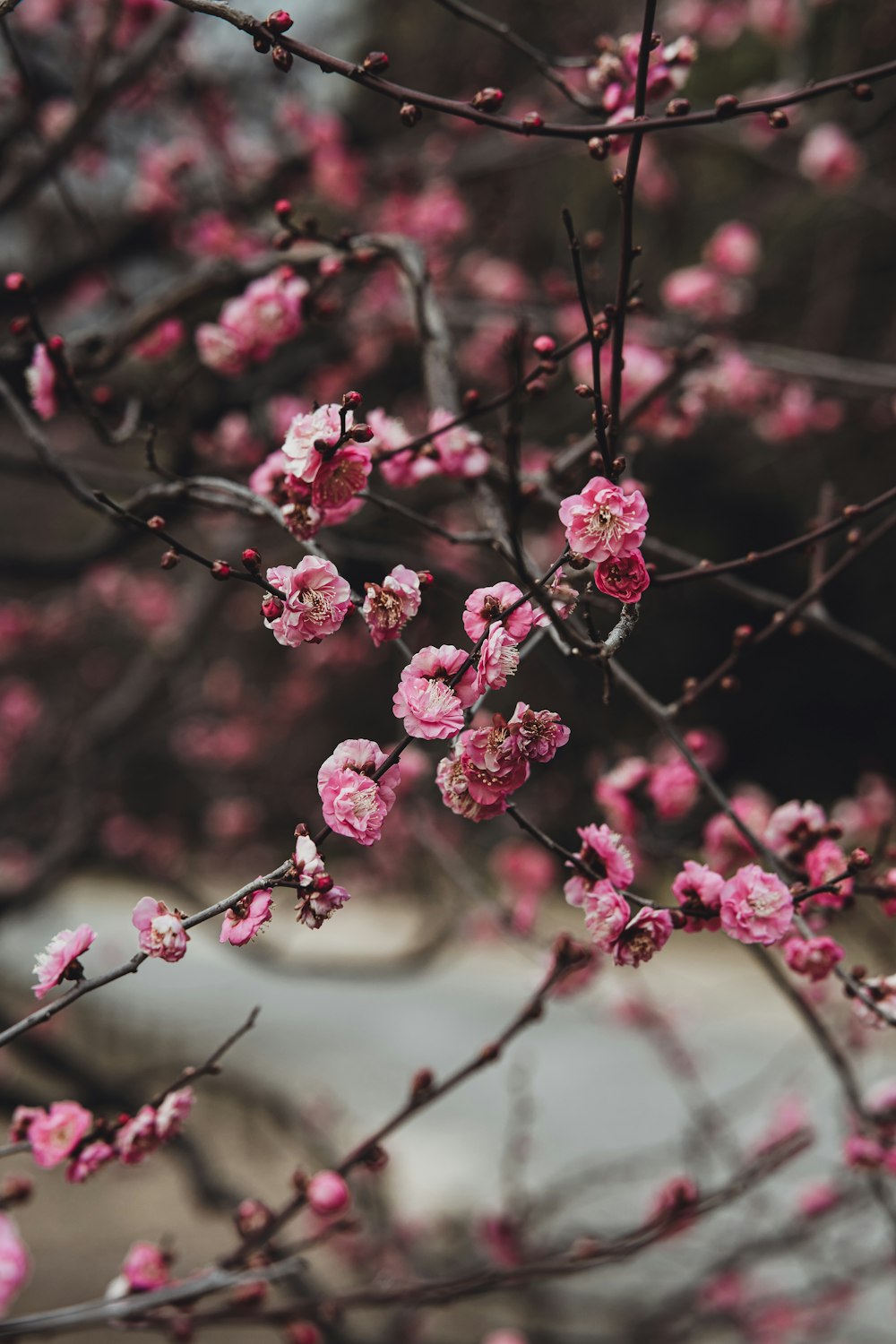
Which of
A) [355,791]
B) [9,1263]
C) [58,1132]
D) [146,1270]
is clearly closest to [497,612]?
[355,791]

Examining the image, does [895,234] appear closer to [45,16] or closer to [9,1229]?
[45,16]

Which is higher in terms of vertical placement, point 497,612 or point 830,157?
point 830,157

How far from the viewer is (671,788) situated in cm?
136

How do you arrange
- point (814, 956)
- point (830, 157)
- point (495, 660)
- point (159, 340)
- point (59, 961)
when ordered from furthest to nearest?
1. point (830, 157)
2. point (159, 340)
3. point (814, 956)
4. point (59, 961)
5. point (495, 660)

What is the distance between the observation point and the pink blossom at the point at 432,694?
0.76 m

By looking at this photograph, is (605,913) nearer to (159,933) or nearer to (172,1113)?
(159,933)

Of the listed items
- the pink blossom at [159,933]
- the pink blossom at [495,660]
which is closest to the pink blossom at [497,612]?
the pink blossom at [495,660]

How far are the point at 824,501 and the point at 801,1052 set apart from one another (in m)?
5.39

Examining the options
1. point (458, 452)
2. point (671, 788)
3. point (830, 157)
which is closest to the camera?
point (458, 452)

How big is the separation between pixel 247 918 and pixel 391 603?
0.27m

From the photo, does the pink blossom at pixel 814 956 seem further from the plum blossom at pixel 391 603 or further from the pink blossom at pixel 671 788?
the plum blossom at pixel 391 603

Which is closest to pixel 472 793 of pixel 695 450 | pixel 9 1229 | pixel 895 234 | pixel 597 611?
pixel 597 611

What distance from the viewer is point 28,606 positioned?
4023 millimetres

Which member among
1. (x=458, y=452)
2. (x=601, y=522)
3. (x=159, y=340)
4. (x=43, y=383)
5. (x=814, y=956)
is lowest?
(x=814, y=956)
